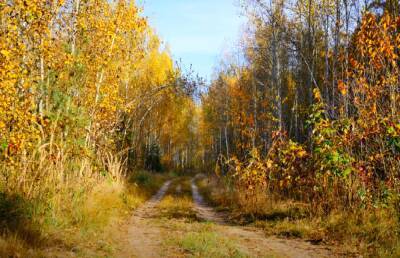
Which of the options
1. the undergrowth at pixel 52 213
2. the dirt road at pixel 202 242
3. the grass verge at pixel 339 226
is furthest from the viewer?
the grass verge at pixel 339 226

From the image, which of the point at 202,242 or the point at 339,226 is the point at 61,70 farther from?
the point at 339,226

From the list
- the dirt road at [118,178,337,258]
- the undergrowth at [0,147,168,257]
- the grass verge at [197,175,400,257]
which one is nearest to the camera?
the undergrowth at [0,147,168,257]

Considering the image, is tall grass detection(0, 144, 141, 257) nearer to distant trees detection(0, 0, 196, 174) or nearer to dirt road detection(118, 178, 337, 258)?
distant trees detection(0, 0, 196, 174)

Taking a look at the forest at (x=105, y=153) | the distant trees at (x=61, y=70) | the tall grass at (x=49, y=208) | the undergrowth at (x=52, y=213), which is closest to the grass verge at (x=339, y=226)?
the forest at (x=105, y=153)

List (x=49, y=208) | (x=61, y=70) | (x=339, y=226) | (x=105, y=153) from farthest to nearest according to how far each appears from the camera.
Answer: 1. (x=105, y=153)
2. (x=61, y=70)
3. (x=339, y=226)
4. (x=49, y=208)

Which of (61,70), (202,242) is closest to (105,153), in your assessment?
(61,70)

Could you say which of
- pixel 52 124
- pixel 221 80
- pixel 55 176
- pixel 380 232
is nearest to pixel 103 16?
pixel 52 124

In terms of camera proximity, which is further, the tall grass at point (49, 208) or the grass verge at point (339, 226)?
the grass verge at point (339, 226)

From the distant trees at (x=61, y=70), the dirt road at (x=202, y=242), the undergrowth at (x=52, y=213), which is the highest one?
the distant trees at (x=61, y=70)

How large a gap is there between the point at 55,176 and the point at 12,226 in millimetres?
2173

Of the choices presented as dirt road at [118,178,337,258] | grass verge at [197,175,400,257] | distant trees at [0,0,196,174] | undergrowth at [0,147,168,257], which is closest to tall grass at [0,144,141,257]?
undergrowth at [0,147,168,257]

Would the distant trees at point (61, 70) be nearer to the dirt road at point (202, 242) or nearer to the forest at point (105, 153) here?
the forest at point (105, 153)

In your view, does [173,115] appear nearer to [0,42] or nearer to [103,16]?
[103,16]

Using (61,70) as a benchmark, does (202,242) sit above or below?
below
